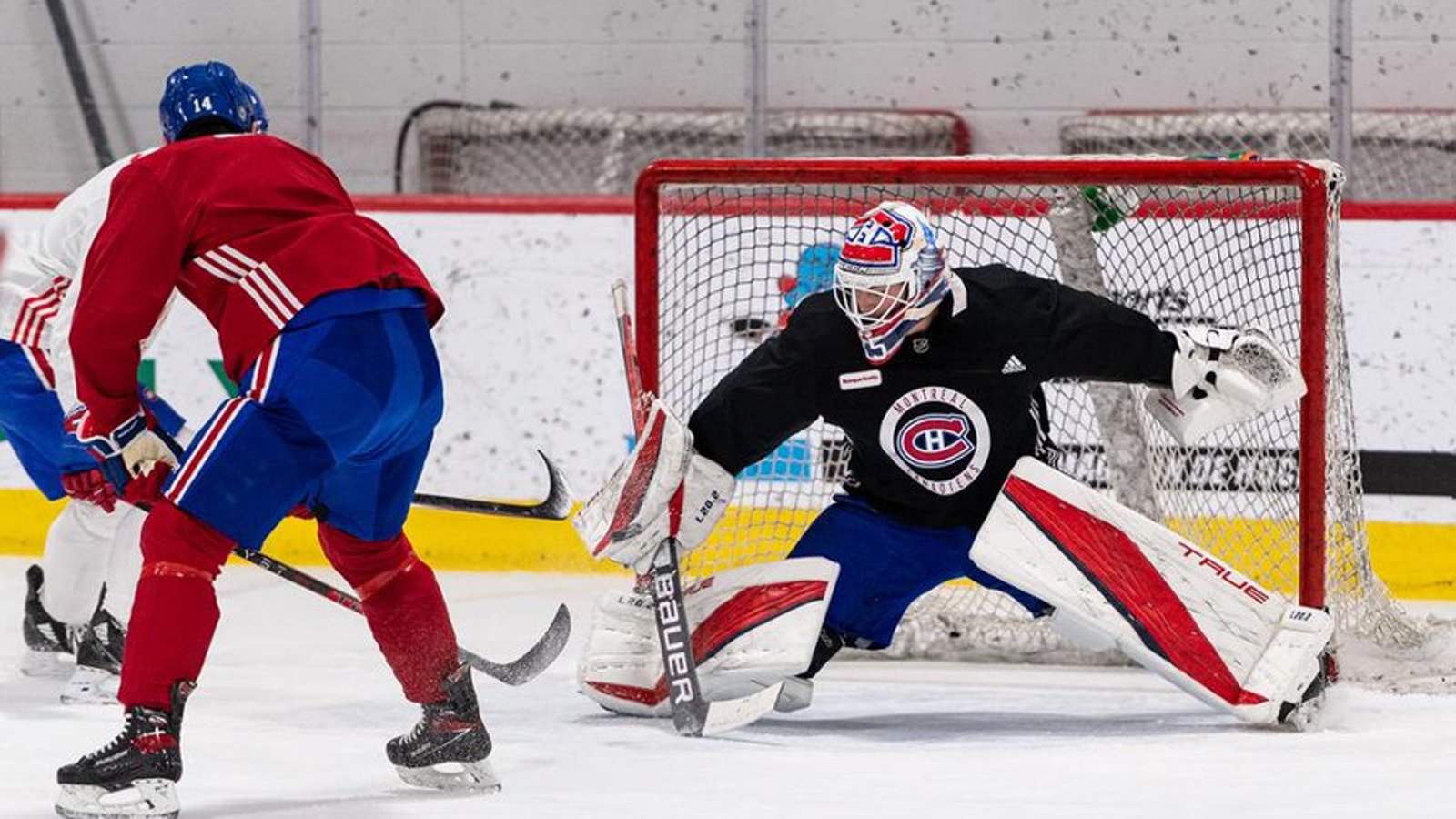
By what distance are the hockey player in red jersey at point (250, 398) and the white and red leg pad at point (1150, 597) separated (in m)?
0.97

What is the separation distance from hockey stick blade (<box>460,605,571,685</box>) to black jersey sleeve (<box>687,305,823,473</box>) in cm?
41

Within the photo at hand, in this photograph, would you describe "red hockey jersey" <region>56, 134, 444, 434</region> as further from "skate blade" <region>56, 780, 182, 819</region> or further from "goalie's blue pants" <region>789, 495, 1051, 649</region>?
"goalie's blue pants" <region>789, 495, 1051, 649</region>

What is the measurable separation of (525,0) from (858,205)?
2.08 m

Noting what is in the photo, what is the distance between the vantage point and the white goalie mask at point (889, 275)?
3582 millimetres

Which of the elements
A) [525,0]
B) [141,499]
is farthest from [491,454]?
[141,499]

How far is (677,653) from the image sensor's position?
3.74 metres

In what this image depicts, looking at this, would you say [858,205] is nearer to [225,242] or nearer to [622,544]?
[622,544]

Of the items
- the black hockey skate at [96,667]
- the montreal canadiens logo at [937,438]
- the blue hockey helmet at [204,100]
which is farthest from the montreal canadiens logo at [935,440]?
the black hockey skate at [96,667]

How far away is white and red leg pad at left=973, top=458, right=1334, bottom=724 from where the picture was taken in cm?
365

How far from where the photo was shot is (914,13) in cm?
621

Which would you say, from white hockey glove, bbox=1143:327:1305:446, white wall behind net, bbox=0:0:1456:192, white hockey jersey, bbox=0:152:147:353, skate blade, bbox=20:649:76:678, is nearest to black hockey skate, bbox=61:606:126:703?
skate blade, bbox=20:649:76:678

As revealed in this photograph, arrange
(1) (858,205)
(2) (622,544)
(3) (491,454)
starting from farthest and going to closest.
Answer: (3) (491,454) < (1) (858,205) < (2) (622,544)

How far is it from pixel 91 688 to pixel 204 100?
4.04 ft

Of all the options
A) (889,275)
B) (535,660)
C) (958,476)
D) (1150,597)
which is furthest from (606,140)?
(1150,597)
